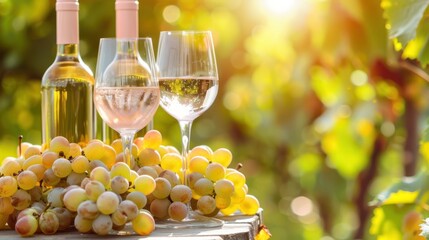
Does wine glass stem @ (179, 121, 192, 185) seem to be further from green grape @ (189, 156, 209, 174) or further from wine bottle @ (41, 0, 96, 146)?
wine bottle @ (41, 0, 96, 146)

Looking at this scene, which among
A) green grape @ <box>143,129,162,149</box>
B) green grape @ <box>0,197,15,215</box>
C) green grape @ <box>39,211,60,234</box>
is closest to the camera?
green grape @ <box>39,211,60,234</box>

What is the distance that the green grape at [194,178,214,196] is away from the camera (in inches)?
110

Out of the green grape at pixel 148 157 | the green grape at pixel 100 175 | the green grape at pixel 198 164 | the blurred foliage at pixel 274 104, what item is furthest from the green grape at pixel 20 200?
the blurred foliage at pixel 274 104

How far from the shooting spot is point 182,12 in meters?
7.73

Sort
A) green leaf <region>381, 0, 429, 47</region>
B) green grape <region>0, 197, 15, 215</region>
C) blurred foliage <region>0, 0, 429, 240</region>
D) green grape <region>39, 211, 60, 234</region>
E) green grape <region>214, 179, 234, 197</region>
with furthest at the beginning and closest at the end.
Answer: blurred foliage <region>0, 0, 429, 240</region> → green leaf <region>381, 0, 429, 47</region> → green grape <region>214, 179, 234, 197</region> → green grape <region>0, 197, 15, 215</region> → green grape <region>39, 211, 60, 234</region>

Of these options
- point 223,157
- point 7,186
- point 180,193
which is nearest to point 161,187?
point 180,193

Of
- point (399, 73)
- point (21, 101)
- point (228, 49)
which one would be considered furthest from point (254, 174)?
point (399, 73)

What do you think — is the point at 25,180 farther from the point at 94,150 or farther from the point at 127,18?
the point at 127,18

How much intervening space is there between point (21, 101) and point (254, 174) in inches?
71.0

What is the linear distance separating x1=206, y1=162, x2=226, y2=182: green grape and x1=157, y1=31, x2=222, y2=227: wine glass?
60 millimetres

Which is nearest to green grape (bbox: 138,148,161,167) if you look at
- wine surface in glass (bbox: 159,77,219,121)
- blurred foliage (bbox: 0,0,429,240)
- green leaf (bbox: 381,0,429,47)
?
wine surface in glass (bbox: 159,77,219,121)

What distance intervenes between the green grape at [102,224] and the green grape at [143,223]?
2.4 inches

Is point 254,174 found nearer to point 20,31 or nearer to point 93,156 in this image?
point 20,31

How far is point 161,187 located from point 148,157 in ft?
0.54
